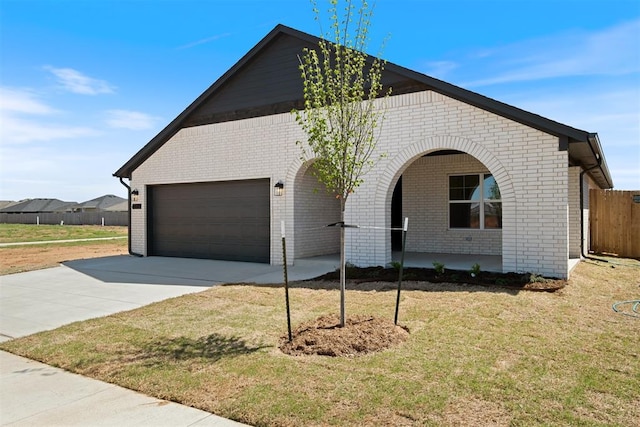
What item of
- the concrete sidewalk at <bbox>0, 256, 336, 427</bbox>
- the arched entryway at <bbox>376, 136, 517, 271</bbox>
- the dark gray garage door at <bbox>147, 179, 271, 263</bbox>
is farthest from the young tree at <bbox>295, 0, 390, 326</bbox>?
the dark gray garage door at <bbox>147, 179, 271, 263</bbox>

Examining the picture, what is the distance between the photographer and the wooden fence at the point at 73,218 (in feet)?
148

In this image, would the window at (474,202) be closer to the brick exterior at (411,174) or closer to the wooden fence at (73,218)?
the brick exterior at (411,174)

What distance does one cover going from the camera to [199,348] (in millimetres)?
4855

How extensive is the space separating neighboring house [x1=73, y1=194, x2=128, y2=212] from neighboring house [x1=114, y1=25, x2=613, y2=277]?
49732 millimetres

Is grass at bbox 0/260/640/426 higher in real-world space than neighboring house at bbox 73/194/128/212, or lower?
lower

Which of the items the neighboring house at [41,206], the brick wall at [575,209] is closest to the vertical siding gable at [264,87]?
the brick wall at [575,209]

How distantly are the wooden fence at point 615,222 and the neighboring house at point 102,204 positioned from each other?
189 feet

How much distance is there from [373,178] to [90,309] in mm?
6635

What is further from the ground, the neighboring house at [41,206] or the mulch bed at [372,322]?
the neighboring house at [41,206]

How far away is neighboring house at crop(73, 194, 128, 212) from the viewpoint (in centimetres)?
5950

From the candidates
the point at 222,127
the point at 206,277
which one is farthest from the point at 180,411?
the point at 222,127

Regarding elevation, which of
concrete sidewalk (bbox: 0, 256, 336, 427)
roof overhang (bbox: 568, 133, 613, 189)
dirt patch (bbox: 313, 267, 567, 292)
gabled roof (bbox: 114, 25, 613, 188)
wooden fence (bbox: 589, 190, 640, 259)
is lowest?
concrete sidewalk (bbox: 0, 256, 336, 427)

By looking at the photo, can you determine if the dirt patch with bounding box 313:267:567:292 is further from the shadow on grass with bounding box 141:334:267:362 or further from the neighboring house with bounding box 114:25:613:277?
the shadow on grass with bounding box 141:334:267:362

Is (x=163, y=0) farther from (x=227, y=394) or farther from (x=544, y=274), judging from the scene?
(x=544, y=274)
